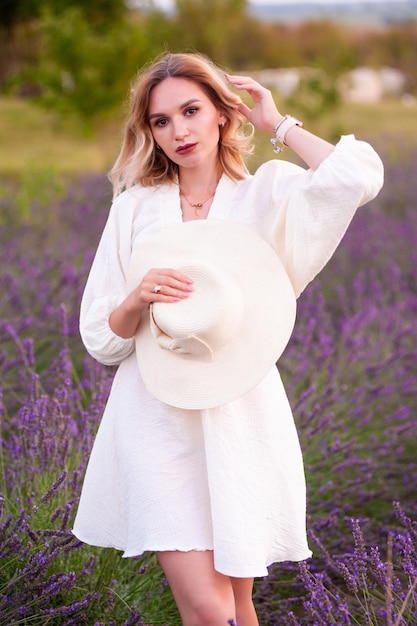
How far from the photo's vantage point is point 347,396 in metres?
3.65

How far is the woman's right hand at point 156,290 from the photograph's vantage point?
201 cm

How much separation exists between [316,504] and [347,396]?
592mm

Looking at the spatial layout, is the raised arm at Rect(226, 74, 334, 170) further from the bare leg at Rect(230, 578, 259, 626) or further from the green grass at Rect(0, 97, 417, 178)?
the green grass at Rect(0, 97, 417, 178)

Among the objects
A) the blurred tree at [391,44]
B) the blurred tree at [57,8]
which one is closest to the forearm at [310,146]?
the blurred tree at [57,8]

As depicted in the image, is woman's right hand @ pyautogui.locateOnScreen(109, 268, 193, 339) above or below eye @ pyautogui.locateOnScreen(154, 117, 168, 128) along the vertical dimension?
below

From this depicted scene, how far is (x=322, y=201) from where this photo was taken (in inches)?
81.9

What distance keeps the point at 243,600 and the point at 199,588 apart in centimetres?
22

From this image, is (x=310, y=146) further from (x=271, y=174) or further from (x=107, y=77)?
(x=107, y=77)

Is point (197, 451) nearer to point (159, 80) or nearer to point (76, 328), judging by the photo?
point (159, 80)

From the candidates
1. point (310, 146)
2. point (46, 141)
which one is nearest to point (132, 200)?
point (310, 146)

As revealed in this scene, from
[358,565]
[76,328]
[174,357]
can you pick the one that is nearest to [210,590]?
[358,565]

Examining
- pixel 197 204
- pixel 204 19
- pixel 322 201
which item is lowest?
pixel 322 201

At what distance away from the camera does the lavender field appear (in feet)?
7.20

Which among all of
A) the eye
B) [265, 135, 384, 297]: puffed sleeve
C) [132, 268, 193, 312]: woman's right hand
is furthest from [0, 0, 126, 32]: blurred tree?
[132, 268, 193, 312]: woman's right hand
